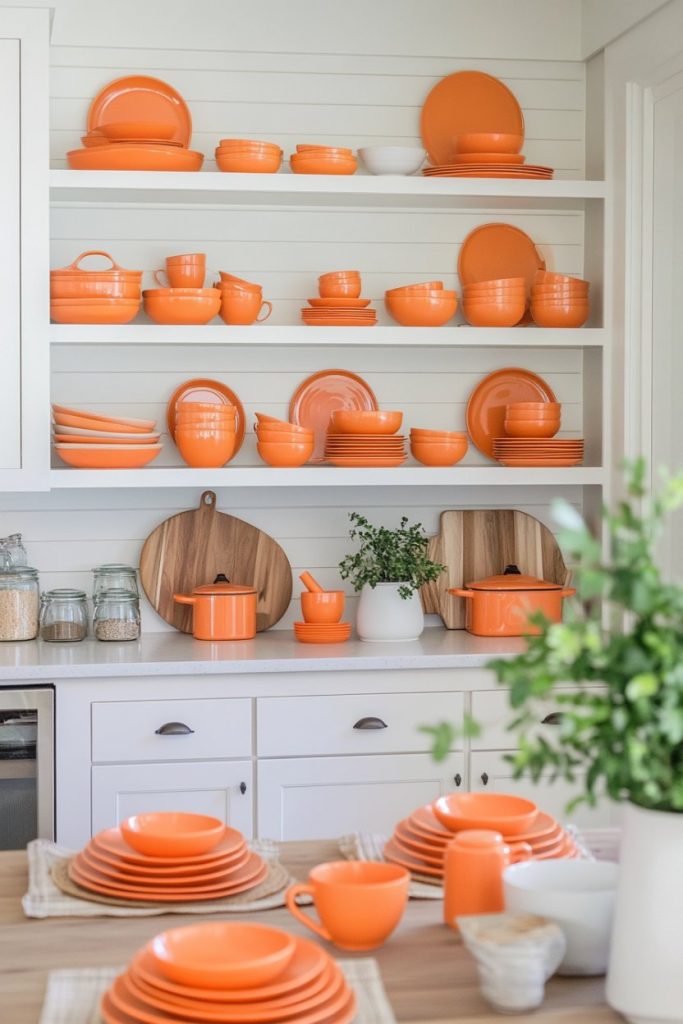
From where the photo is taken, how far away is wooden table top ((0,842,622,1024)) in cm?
125

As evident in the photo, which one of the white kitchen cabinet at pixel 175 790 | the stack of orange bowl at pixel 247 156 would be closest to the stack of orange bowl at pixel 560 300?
the stack of orange bowl at pixel 247 156

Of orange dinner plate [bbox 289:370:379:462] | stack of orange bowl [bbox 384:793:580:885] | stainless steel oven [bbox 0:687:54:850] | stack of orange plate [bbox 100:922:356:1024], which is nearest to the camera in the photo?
stack of orange plate [bbox 100:922:356:1024]

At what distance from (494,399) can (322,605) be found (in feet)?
2.79

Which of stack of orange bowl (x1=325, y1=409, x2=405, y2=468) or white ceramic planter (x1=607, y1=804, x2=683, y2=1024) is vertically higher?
stack of orange bowl (x1=325, y1=409, x2=405, y2=468)

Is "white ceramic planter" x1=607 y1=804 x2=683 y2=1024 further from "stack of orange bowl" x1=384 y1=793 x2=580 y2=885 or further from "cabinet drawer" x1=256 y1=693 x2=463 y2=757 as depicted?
"cabinet drawer" x1=256 y1=693 x2=463 y2=757

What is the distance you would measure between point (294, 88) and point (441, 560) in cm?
142

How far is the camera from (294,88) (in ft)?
12.1

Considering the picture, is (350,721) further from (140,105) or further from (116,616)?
(140,105)

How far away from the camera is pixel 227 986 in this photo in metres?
1.23

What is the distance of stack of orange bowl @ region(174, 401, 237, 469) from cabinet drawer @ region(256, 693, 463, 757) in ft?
2.28

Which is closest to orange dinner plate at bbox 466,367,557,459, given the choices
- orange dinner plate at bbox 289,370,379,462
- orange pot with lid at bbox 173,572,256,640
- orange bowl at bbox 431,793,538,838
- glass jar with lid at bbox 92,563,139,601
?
orange dinner plate at bbox 289,370,379,462

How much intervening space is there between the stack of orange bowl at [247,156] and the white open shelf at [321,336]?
0.42 metres

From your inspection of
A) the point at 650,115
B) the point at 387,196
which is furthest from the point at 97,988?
the point at 650,115

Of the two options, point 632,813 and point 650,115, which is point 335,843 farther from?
point 650,115
